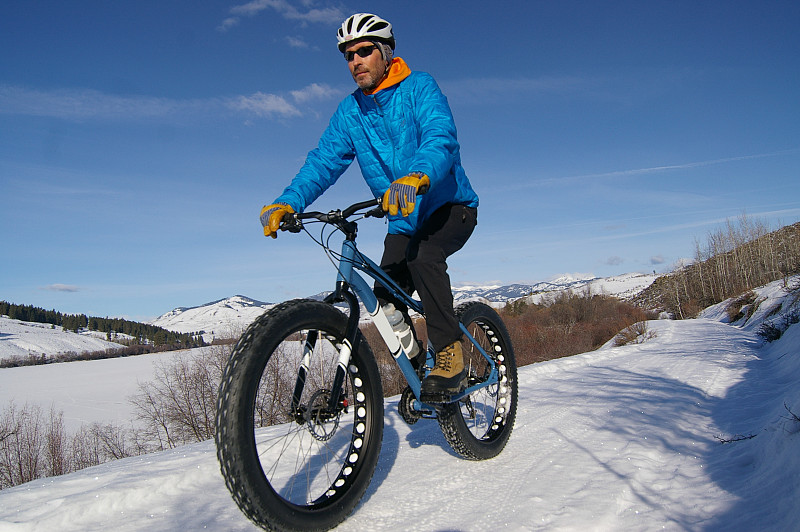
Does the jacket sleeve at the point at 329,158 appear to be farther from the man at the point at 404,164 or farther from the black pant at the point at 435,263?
the black pant at the point at 435,263

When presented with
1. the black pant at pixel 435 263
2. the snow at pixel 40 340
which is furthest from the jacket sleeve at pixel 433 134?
the snow at pixel 40 340

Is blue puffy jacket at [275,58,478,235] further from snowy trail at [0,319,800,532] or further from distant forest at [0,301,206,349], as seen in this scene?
distant forest at [0,301,206,349]

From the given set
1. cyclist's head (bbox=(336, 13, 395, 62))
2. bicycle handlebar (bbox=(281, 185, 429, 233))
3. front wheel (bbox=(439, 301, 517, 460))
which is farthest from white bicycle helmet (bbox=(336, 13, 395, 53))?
front wheel (bbox=(439, 301, 517, 460))

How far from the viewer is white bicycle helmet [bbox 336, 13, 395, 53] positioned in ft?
9.70

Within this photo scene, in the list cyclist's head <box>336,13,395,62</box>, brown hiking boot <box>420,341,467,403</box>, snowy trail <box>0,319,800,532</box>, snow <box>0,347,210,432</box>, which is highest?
cyclist's head <box>336,13,395,62</box>

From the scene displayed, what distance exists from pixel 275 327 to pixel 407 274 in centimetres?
154

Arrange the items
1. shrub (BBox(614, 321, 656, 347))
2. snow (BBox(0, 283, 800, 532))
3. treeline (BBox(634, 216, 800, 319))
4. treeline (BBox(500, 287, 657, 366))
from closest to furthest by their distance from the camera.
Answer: snow (BBox(0, 283, 800, 532))
shrub (BBox(614, 321, 656, 347))
treeline (BBox(500, 287, 657, 366))
treeline (BBox(634, 216, 800, 319))

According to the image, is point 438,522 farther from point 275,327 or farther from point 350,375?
point 275,327

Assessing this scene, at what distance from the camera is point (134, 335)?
152 metres

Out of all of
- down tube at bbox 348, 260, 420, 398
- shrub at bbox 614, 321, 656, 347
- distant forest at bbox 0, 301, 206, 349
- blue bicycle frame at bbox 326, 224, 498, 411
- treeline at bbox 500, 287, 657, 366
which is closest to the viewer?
blue bicycle frame at bbox 326, 224, 498, 411

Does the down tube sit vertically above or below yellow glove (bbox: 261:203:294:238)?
below

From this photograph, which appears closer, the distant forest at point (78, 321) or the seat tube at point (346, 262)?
the seat tube at point (346, 262)

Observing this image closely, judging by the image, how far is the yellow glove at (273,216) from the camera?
2.67 metres

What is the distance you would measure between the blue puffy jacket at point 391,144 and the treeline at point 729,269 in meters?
45.2
